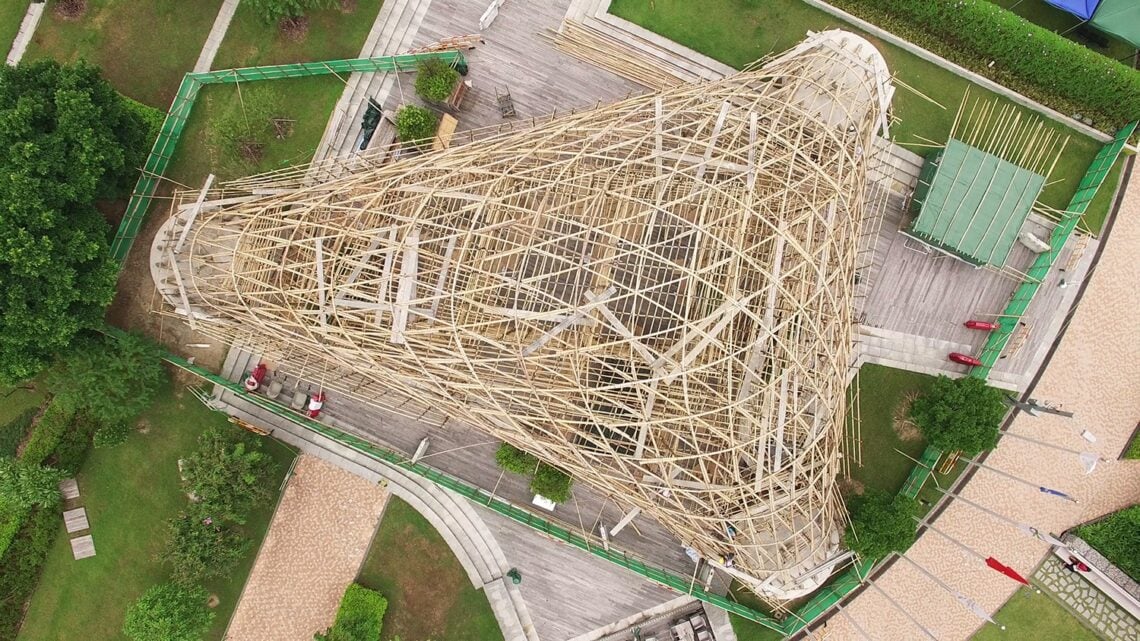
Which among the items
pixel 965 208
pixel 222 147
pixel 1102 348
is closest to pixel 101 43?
pixel 222 147

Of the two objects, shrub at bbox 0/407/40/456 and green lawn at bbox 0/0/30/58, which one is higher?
green lawn at bbox 0/0/30/58

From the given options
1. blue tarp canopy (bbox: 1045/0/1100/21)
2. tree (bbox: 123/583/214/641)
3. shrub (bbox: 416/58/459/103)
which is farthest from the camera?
blue tarp canopy (bbox: 1045/0/1100/21)

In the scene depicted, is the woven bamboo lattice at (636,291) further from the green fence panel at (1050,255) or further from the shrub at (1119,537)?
the shrub at (1119,537)

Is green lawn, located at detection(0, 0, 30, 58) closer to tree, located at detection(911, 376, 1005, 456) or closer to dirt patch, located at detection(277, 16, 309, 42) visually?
dirt patch, located at detection(277, 16, 309, 42)

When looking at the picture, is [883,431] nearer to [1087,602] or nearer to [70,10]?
[1087,602]

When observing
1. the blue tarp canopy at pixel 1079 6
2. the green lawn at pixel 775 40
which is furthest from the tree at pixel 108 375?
the blue tarp canopy at pixel 1079 6

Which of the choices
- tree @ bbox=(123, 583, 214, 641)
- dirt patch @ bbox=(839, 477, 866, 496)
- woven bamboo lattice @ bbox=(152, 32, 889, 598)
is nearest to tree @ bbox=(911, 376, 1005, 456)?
dirt patch @ bbox=(839, 477, 866, 496)

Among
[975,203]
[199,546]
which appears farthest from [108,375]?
[975,203]

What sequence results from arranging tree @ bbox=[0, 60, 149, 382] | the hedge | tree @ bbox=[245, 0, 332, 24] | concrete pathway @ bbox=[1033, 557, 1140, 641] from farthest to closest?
concrete pathway @ bbox=[1033, 557, 1140, 641], the hedge, tree @ bbox=[245, 0, 332, 24], tree @ bbox=[0, 60, 149, 382]
